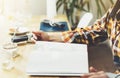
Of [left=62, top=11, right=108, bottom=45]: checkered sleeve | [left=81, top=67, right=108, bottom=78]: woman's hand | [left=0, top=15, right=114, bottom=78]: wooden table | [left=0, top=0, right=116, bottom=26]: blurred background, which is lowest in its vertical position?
[left=81, top=67, right=108, bottom=78]: woman's hand

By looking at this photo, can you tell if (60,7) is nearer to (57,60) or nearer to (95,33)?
(95,33)

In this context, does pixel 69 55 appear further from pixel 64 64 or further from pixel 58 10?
pixel 58 10

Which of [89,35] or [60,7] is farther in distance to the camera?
[60,7]

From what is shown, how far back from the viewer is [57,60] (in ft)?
3.17

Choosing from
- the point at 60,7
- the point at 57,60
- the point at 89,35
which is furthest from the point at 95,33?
the point at 60,7

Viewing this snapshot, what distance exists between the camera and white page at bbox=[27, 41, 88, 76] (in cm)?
90

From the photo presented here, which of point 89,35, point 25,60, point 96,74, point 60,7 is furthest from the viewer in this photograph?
point 60,7

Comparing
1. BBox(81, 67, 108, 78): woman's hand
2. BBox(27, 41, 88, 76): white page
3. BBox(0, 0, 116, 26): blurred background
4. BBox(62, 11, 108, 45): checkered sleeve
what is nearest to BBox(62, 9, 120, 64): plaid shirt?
BBox(62, 11, 108, 45): checkered sleeve

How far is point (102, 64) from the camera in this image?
1016 millimetres

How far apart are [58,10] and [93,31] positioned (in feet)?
2.86

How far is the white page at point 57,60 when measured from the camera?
35.4 inches

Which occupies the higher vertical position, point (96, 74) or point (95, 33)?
point (95, 33)

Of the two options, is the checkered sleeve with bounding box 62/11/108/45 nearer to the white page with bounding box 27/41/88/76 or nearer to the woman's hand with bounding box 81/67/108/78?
the white page with bounding box 27/41/88/76

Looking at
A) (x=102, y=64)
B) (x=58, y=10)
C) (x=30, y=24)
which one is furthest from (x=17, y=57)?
(x=58, y=10)
